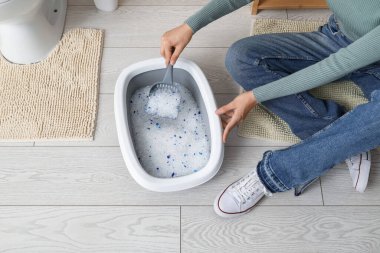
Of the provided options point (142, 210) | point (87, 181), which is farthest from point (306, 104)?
point (87, 181)

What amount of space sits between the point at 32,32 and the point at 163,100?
1.40ft

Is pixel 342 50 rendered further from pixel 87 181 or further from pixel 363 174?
pixel 87 181

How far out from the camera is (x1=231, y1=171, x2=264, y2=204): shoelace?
1002 millimetres

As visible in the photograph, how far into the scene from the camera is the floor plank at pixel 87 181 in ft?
3.40

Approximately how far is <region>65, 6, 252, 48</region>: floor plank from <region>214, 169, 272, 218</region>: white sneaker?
483mm

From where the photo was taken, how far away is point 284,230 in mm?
1021

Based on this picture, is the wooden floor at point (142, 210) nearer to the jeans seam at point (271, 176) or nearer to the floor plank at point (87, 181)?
the floor plank at point (87, 181)

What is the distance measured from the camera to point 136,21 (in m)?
1.32

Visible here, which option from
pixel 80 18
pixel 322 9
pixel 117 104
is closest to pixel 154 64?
pixel 117 104

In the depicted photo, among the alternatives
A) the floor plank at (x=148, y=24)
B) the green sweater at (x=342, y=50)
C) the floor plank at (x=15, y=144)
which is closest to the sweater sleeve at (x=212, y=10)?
the green sweater at (x=342, y=50)

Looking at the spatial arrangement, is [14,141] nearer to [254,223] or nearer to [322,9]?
[254,223]

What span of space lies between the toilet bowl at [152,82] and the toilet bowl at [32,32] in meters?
0.31

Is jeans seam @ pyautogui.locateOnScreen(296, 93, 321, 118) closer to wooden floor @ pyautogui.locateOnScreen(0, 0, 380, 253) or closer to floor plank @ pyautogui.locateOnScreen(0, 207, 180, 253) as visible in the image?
wooden floor @ pyautogui.locateOnScreen(0, 0, 380, 253)

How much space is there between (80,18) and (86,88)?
0.28 metres
